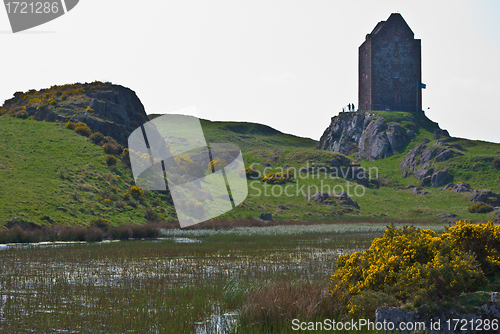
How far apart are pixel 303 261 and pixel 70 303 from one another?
448 inches

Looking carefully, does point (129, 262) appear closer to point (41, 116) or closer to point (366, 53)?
point (41, 116)

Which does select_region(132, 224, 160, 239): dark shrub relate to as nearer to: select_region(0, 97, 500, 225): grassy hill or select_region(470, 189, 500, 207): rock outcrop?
select_region(0, 97, 500, 225): grassy hill

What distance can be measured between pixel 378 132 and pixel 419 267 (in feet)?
326

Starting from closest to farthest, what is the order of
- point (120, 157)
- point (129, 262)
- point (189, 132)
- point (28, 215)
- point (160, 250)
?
point (129, 262) < point (160, 250) < point (28, 215) < point (120, 157) < point (189, 132)

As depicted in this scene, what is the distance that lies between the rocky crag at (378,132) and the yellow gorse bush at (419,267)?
321 feet

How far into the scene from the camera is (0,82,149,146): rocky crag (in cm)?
6400

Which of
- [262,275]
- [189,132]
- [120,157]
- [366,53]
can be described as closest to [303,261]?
[262,275]

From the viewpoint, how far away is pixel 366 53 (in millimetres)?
108625

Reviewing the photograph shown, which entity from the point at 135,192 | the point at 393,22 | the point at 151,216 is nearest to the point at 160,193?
the point at 135,192

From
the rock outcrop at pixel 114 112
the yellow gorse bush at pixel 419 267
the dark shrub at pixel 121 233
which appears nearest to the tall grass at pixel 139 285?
the yellow gorse bush at pixel 419 267

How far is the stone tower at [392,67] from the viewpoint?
106875mm

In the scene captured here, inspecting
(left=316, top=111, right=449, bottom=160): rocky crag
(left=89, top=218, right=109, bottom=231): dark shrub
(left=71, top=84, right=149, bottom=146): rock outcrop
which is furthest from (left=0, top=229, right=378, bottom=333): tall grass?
(left=316, top=111, right=449, bottom=160): rocky crag

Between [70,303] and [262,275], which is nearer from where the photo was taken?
[70,303]

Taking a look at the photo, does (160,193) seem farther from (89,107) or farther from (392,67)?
(392,67)
